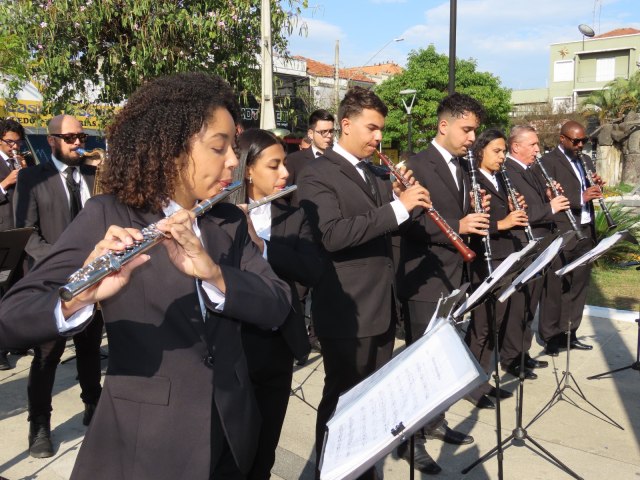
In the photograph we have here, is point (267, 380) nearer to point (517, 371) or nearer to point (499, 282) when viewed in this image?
point (499, 282)

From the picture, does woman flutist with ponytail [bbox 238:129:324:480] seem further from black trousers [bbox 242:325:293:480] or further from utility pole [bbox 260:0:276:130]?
utility pole [bbox 260:0:276:130]

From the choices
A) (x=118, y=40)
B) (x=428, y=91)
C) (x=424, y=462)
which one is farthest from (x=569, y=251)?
(x=428, y=91)

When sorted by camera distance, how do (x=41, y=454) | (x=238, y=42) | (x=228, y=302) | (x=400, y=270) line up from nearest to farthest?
(x=228, y=302)
(x=41, y=454)
(x=400, y=270)
(x=238, y=42)

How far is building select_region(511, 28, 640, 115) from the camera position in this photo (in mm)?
67250

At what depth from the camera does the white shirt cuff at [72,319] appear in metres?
1.45

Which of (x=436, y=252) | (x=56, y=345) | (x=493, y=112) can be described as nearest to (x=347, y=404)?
(x=436, y=252)

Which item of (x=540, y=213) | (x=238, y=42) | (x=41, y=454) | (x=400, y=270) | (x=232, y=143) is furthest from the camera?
(x=238, y=42)

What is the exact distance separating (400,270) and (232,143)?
2511 mm

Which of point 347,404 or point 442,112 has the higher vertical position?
point 442,112

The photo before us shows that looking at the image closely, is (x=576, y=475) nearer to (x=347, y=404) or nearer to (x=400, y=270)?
(x=400, y=270)

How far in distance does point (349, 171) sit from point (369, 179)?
0.58 feet

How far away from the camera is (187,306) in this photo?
1.70 m

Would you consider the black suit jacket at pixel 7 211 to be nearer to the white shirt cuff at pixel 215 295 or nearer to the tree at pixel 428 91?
the white shirt cuff at pixel 215 295

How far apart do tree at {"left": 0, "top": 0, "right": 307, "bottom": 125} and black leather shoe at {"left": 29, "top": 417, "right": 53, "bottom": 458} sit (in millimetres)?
5562
